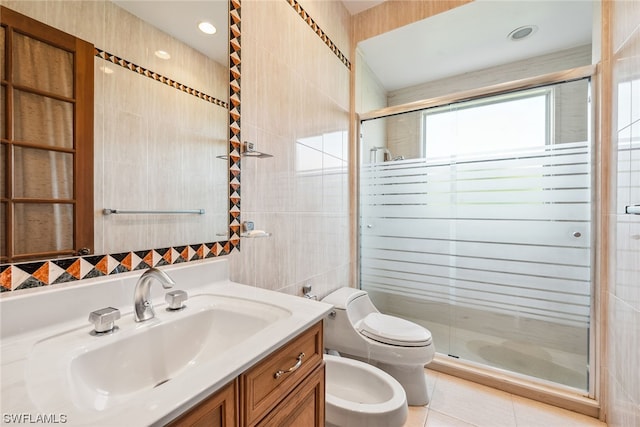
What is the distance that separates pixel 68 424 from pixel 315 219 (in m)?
1.40

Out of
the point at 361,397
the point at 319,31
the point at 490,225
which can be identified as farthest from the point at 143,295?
the point at 490,225

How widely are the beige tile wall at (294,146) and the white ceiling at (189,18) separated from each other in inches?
4.7

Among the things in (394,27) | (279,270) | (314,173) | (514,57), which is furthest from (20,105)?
(514,57)

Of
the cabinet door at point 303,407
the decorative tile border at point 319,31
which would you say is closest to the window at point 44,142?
the cabinet door at point 303,407

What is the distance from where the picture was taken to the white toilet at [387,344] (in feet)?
4.87

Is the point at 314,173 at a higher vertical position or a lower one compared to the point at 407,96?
lower

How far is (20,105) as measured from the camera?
0.64 m

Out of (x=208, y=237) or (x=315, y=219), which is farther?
(x=315, y=219)

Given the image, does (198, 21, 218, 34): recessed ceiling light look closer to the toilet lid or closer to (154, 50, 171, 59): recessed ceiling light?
(154, 50, 171, 59): recessed ceiling light

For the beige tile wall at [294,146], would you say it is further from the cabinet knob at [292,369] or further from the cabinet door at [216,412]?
the cabinet door at [216,412]

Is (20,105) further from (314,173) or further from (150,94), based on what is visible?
(314,173)

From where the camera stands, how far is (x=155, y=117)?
0.91 metres

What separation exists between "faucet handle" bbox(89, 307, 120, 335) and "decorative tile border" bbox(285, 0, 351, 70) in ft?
5.40

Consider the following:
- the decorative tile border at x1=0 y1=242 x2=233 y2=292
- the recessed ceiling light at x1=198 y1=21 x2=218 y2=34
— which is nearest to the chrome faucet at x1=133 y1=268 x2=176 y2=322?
the decorative tile border at x1=0 y1=242 x2=233 y2=292
